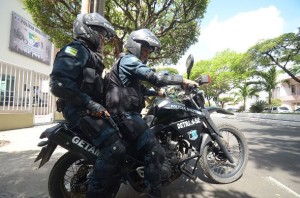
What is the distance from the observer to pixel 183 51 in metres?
16.1

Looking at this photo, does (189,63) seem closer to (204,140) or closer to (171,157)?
(204,140)

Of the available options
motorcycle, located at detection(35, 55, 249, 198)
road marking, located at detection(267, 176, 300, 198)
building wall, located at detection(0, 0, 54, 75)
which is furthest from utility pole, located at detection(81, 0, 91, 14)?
building wall, located at detection(0, 0, 54, 75)

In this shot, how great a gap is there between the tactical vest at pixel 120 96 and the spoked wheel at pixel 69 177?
741 mm

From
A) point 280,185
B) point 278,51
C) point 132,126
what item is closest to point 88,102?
point 132,126

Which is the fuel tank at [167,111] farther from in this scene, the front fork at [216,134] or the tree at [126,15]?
the tree at [126,15]

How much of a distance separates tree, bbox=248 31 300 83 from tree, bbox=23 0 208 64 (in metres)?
13.0

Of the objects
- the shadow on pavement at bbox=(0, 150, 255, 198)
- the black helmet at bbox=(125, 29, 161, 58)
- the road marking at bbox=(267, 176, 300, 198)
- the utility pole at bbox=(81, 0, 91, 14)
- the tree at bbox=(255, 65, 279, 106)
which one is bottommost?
the shadow on pavement at bbox=(0, 150, 255, 198)

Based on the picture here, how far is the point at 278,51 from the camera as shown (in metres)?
25.6

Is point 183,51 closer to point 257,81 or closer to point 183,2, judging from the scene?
point 183,2

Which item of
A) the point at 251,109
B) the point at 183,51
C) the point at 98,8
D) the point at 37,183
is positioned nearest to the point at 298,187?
the point at 37,183

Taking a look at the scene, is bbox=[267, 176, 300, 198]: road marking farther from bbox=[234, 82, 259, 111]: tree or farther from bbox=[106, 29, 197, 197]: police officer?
bbox=[234, 82, 259, 111]: tree

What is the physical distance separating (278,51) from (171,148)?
25564 mm

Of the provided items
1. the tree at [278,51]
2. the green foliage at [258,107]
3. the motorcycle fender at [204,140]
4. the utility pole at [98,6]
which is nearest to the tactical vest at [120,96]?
the motorcycle fender at [204,140]

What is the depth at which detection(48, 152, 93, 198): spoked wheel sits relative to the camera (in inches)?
123
